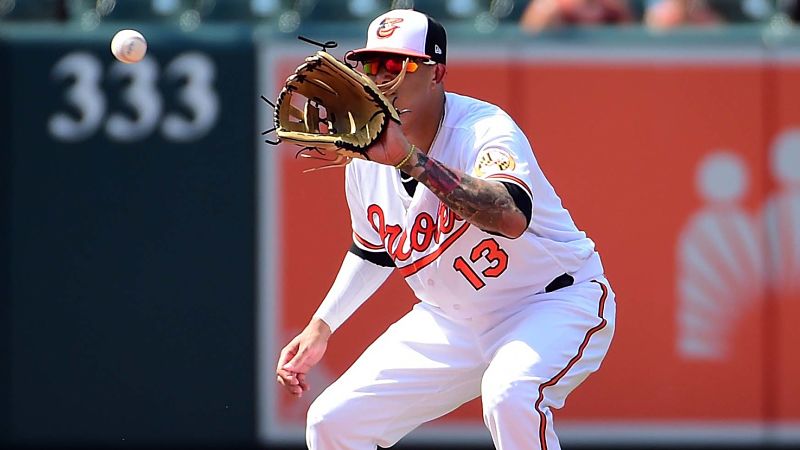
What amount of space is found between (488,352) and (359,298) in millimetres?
491

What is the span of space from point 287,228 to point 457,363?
260 centimetres

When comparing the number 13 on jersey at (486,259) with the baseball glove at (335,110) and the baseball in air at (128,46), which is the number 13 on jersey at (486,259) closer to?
the baseball glove at (335,110)

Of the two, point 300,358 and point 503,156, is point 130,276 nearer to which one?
point 300,358

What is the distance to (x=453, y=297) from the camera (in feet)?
14.0

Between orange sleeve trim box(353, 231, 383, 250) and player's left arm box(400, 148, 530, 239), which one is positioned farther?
orange sleeve trim box(353, 231, 383, 250)

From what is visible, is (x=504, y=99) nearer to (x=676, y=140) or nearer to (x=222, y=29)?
(x=676, y=140)

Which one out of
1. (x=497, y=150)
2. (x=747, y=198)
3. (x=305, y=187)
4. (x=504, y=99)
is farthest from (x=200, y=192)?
(x=497, y=150)

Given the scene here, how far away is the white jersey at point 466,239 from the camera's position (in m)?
4.16

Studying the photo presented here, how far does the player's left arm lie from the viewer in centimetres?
370

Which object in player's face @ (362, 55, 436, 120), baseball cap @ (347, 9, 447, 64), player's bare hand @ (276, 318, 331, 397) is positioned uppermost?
baseball cap @ (347, 9, 447, 64)

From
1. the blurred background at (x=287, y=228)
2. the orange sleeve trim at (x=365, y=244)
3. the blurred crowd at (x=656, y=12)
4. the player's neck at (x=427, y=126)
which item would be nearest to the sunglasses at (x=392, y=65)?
the player's neck at (x=427, y=126)

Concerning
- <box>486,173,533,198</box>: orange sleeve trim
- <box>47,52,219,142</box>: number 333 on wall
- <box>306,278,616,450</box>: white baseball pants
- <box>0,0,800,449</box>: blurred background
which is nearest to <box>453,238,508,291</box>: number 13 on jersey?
<box>306,278,616,450</box>: white baseball pants

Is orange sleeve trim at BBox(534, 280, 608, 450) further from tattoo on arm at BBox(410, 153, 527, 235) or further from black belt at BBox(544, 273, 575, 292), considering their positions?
tattoo on arm at BBox(410, 153, 527, 235)

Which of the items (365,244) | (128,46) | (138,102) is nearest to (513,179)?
(365,244)
